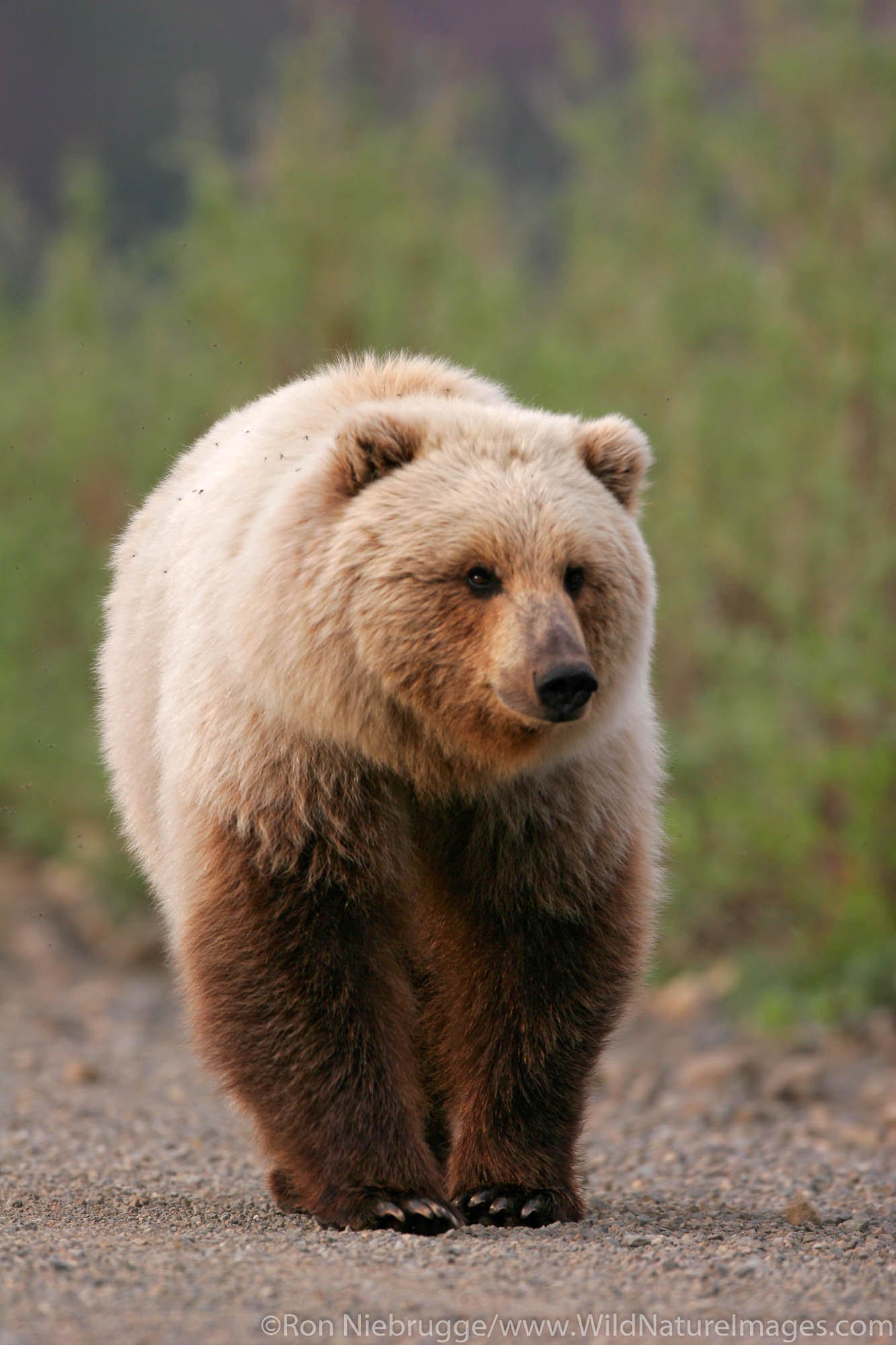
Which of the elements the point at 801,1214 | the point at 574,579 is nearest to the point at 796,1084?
the point at 801,1214

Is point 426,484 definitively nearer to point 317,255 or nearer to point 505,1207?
point 505,1207

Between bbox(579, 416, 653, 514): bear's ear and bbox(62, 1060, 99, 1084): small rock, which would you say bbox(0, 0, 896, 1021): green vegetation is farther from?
bbox(62, 1060, 99, 1084): small rock

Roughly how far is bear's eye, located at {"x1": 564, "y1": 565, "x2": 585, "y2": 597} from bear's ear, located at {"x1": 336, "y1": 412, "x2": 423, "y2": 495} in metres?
0.52

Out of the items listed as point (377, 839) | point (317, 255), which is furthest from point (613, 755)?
point (317, 255)

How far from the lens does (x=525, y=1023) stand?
15.0 ft

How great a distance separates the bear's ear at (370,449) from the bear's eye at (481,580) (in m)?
0.39

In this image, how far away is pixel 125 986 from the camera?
10609mm

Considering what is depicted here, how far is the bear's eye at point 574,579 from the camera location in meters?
4.17

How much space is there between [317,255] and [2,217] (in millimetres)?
2724

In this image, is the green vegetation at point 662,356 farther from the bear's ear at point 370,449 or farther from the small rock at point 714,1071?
the bear's ear at point 370,449

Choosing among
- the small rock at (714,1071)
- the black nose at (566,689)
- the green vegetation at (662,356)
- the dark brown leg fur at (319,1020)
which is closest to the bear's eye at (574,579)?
the black nose at (566,689)

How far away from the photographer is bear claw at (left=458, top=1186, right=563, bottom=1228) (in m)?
4.54

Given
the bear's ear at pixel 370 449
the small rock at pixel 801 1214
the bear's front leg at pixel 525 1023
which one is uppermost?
the bear's ear at pixel 370 449

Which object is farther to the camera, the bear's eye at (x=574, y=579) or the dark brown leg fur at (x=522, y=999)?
the dark brown leg fur at (x=522, y=999)
